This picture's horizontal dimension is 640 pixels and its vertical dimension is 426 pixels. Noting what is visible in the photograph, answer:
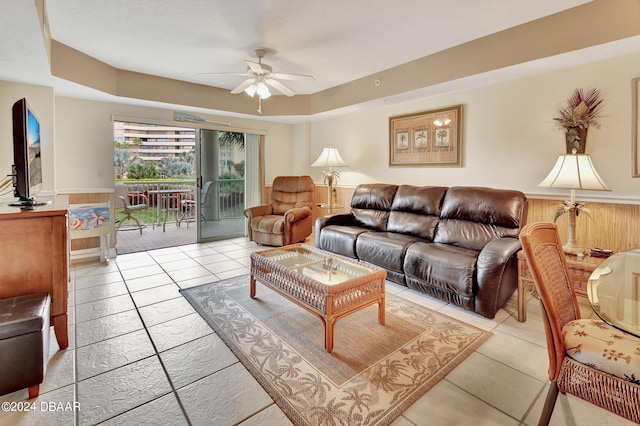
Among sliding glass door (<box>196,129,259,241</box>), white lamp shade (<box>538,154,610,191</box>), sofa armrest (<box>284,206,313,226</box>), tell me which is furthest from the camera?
sliding glass door (<box>196,129,259,241</box>)

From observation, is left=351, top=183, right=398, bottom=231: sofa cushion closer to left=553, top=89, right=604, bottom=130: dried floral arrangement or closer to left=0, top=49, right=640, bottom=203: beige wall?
left=0, top=49, right=640, bottom=203: beige wall

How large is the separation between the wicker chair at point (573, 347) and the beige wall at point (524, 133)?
1.86 metres

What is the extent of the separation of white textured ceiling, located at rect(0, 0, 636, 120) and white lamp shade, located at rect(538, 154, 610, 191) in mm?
1189

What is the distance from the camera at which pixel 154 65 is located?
377cm

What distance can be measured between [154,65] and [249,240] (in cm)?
285

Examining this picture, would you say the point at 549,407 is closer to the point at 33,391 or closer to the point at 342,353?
the point at 342,353

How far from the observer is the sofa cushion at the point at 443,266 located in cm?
259

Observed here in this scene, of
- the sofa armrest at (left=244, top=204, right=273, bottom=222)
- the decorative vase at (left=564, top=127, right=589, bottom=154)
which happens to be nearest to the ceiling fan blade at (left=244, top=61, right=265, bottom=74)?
the sofa armrest at (left=244, top=204, right=273, bottom=222)

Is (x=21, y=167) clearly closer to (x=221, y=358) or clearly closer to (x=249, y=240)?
(x=221, y=358)

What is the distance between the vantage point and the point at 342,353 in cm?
207

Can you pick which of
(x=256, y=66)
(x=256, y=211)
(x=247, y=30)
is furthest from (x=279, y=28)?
(x=256, y=211)

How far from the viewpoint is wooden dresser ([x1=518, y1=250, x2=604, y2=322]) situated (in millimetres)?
2219

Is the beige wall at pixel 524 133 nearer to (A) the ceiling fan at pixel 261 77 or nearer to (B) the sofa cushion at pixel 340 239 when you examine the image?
(B) the sofa cushion at pixel 340 239

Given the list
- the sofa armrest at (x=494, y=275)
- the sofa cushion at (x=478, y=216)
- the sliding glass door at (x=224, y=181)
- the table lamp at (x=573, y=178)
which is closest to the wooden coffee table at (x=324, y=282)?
the sofa armrest at (x=494, y=275)
